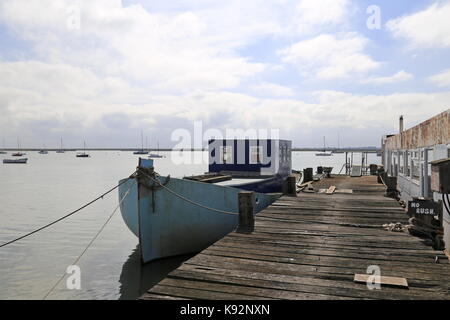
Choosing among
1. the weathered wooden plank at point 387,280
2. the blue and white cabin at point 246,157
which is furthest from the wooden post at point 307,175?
the weathered wooden plank at point 387,280

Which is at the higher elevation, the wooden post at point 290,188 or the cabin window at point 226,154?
the cabin window at point 226,154

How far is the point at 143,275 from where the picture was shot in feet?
39.2

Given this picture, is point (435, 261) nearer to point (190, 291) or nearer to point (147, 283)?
point (190, 291)

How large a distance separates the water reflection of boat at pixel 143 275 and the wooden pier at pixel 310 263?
13.5 feet

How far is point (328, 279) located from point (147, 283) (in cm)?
780

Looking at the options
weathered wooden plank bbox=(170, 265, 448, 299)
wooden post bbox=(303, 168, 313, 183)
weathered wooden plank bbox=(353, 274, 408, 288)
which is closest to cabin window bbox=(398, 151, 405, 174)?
wooden post bbox=(303, 168, 313, 183)

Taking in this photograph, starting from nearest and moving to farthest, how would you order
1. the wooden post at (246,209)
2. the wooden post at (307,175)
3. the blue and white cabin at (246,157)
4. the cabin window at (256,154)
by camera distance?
the wooden post at (246,209)
the blue and white cabin at (246,157)
the cabin window at (256,154)
the wooden post at (307,175)

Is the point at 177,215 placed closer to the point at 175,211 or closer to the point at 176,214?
the point at 176,214

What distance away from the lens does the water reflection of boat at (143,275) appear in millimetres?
11188

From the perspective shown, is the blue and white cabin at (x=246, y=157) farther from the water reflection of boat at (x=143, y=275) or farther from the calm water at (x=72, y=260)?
the water reflection of boat at (x=143, y=275)

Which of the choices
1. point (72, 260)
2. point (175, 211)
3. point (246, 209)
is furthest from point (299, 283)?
point (72, 260)

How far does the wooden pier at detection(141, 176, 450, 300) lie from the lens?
4.99 meters

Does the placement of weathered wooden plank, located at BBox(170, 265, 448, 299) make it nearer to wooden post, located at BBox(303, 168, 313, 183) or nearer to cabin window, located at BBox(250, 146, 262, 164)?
cabin window, located at BBox(250, 146, 262, 164)
